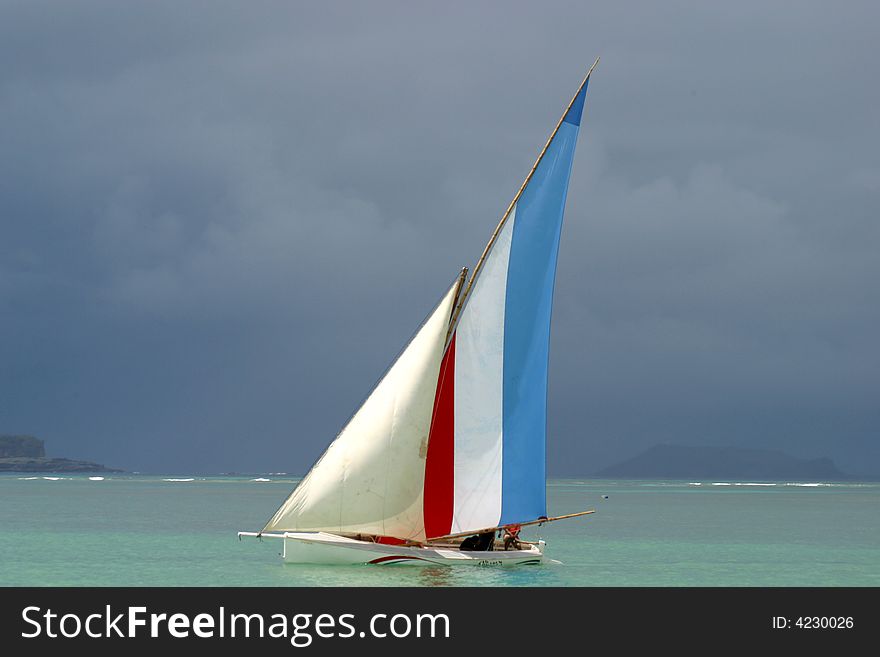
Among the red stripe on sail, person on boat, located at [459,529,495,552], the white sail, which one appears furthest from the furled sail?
person on boat, located at [459,529,495,552]

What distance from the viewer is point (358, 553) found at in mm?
Result: 38000

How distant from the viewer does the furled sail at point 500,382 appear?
37906mm

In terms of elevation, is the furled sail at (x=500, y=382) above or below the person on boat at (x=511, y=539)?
above

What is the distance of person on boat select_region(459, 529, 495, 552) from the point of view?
3900cm

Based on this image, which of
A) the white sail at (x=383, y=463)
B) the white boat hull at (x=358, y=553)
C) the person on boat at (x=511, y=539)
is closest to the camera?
the white sail at (x=383, y=463)

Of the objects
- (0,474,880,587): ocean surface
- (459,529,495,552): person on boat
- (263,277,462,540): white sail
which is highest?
(263,277,462,540): white sail

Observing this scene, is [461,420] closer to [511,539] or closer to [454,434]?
[454,434]

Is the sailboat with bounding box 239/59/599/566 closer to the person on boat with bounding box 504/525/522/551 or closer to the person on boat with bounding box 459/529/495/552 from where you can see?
the person on boat with bounding box 459/529/495/552

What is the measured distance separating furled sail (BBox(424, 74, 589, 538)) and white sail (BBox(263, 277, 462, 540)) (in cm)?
49

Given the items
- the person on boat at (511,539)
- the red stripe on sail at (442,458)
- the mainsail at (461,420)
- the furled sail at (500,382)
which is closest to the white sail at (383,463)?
the mainsail at (461,420)

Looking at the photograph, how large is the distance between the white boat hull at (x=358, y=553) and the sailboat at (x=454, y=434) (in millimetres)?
31

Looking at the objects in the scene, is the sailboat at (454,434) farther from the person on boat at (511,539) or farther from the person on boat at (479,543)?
the person on boat at (511,539)
